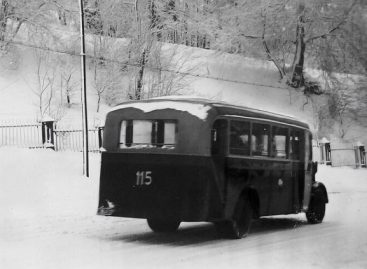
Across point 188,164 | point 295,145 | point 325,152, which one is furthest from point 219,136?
point 325,152

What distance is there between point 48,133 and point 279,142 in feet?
39.3

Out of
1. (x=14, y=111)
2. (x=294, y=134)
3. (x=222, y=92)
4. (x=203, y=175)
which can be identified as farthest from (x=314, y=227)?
(x=222, y=92)

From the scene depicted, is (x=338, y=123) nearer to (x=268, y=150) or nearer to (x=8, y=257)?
(x=268, y=150)

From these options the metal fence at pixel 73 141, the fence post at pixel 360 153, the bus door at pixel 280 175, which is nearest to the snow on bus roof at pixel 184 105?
the bus door at pixel 280 175

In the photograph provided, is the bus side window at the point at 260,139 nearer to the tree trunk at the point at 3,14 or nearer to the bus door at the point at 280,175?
the bus door at the point at 280,175

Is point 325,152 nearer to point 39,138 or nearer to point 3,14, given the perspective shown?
point 39,138

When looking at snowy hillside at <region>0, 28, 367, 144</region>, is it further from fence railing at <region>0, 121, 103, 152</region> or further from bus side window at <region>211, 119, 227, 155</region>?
bus side window at <region>211, 119, 227, 155</region>

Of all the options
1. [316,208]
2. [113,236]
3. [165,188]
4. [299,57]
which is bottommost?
[113,236]

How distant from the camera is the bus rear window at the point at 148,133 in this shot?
11641mm

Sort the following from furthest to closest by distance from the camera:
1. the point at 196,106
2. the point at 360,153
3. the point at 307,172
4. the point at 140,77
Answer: the point at 360,153 < the point at 140,77 < the point at 307,172 < the point at 196,106

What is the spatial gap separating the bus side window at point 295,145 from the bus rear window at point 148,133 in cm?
352

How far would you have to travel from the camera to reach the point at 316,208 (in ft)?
50.4

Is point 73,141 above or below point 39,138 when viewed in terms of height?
below

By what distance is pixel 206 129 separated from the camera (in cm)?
1135
